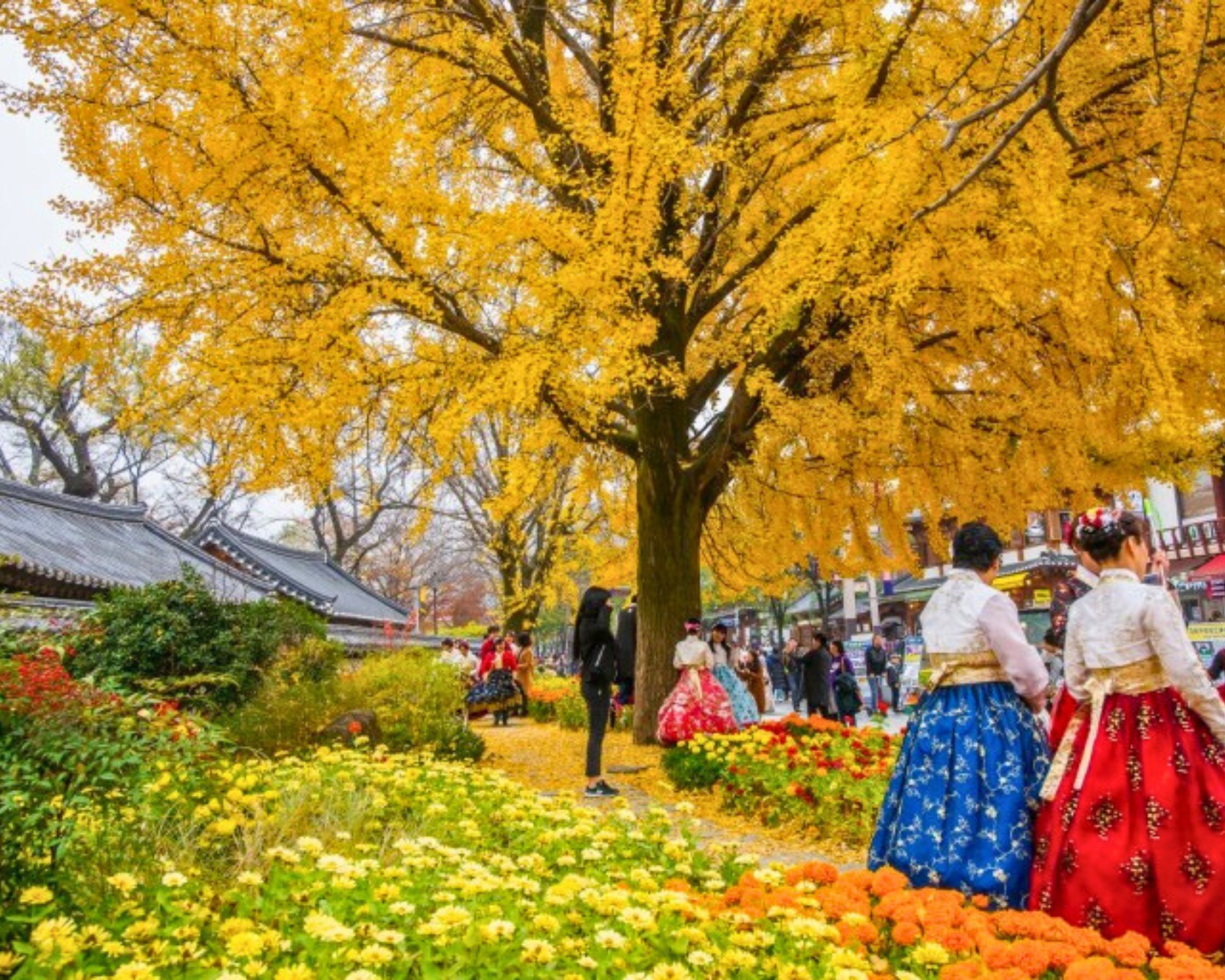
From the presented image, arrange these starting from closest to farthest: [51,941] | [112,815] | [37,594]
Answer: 1. [51,941]
2. [112,815]
3. [37,594]

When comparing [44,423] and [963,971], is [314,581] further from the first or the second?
[963,971]

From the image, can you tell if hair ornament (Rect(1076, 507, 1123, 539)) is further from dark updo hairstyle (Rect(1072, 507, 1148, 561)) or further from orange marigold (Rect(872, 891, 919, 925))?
orange marigold (Rect(872, 891, 919, 925))

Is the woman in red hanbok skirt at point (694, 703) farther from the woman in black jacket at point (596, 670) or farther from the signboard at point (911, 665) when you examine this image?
the signboard at point (911, 665)

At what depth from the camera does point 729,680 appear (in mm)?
10977

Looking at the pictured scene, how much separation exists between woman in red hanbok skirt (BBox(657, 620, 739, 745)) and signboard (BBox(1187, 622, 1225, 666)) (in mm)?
7115

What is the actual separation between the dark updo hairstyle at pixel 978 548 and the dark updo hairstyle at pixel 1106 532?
0.31 metres

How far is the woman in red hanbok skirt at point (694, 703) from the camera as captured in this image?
8.76m

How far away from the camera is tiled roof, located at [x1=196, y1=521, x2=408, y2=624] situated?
71.6ft

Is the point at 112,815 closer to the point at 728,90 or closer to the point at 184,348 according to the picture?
the point at 184,348

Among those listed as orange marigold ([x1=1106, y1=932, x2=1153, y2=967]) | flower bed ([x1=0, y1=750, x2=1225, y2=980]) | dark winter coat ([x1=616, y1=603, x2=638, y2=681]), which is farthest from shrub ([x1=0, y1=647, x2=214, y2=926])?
dark winter coat ([x1=616, y1=603, x2=638, y2=681])

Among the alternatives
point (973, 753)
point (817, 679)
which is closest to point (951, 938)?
point (973, 753)

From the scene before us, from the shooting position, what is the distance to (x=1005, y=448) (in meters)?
8.73

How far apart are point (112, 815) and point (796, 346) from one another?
6.69 metres

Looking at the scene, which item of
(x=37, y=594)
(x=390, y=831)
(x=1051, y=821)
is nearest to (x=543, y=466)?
(x=390, y=831)
